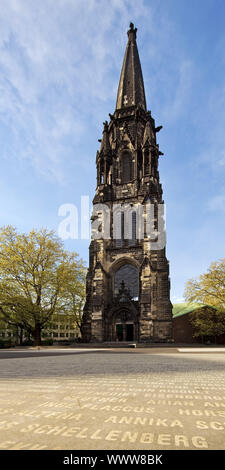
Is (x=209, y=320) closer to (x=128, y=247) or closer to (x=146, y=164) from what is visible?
(x=128, y=247)

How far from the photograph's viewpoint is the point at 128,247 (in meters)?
32.6

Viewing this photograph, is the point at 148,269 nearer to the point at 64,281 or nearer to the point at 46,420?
the point at 64,281

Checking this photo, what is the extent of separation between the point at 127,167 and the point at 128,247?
11205mm

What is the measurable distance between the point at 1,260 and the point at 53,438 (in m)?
26.7

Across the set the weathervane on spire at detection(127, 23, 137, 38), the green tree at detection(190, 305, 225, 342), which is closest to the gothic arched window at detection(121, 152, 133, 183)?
the green tree at detection(190, 305, 225, 342)

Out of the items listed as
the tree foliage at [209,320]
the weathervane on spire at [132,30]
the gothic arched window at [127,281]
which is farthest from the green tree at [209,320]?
the weathervane on spire at [132,30]

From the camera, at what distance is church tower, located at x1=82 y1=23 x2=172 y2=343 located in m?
29.3

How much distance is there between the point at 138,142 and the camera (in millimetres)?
38219

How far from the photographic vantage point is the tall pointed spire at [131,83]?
139 feet

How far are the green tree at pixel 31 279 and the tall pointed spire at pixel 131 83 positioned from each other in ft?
82.4

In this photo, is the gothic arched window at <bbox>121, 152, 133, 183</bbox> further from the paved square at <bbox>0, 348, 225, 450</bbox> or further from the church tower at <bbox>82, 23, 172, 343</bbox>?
the paved square at <bbox>0, 348, 225, 450</bbox>

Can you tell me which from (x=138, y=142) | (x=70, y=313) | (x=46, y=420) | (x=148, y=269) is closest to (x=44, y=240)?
(x=70, y=313)

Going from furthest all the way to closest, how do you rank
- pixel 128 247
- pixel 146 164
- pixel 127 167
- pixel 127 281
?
pixel 127 167
pixel 146 164
pixel 128 247
pixel 127 281

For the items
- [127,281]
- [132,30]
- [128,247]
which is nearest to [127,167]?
[128,247]
